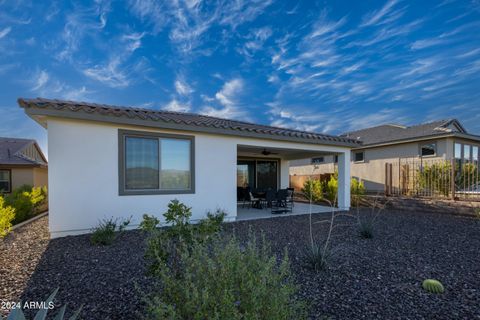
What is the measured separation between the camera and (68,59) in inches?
410

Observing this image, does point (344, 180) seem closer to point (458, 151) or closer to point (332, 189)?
point (332, 189)

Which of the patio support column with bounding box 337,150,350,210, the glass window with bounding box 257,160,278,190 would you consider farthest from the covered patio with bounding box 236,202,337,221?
the glass window with bounding box 257,160,278,190

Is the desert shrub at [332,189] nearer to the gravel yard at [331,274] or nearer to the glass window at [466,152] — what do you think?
the gravel yard at [331,274]

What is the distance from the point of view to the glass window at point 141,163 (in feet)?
20.9

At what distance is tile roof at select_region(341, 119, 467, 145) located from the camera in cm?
1427

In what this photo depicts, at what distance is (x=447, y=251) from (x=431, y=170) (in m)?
7.61

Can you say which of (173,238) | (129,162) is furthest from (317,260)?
(129,162)

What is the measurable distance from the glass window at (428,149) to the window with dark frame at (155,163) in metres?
14.9


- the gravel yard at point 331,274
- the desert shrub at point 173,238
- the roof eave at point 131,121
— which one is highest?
the roof eave at point 131,121

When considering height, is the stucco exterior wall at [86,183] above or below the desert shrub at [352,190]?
above

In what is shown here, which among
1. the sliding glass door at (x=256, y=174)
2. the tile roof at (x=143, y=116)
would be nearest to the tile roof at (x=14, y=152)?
the tile roof at (x=143, y=116)

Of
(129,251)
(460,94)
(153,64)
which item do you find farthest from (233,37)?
(460,94)

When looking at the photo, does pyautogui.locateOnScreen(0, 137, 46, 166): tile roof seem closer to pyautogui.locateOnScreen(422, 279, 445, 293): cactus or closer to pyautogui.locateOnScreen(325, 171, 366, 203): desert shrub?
pyautogui.locateOnScreen(325, 171, 366, 203): desert shrub

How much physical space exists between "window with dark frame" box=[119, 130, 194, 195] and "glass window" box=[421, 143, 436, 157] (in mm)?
14915
